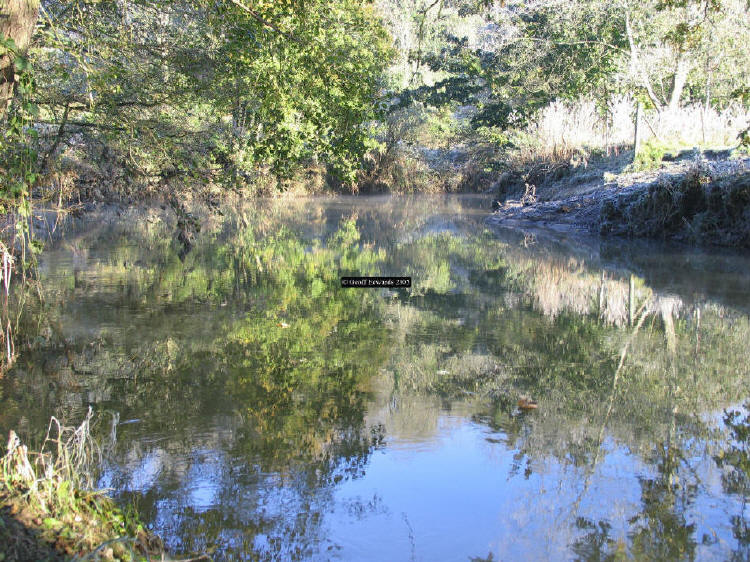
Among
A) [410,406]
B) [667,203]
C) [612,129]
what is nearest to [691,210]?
[667,203]

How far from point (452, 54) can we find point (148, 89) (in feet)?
70.2

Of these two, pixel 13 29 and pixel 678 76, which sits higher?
pixel 678 76

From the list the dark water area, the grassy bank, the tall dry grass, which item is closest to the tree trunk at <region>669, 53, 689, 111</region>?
the tall dry grass

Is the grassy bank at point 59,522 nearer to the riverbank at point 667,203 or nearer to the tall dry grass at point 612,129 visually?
the riverbank at point 667,203

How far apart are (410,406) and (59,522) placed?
10.1 ft

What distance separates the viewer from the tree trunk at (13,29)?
4.49m

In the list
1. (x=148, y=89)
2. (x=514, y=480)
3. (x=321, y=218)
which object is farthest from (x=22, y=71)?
(x=321, y=218)

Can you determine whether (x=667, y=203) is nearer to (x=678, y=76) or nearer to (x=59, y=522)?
(x=678, y=76)

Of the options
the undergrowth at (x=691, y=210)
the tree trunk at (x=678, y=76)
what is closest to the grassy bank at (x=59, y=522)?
the undergrowth at (x=691, y=210)

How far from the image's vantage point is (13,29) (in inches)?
179

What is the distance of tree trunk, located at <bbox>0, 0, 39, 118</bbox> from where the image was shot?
449cm

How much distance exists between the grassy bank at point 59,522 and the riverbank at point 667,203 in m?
12.7

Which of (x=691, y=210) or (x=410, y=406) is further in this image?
(x=691, y=210)

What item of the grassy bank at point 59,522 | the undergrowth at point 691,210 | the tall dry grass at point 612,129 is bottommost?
the grassy bank at point 59,522
